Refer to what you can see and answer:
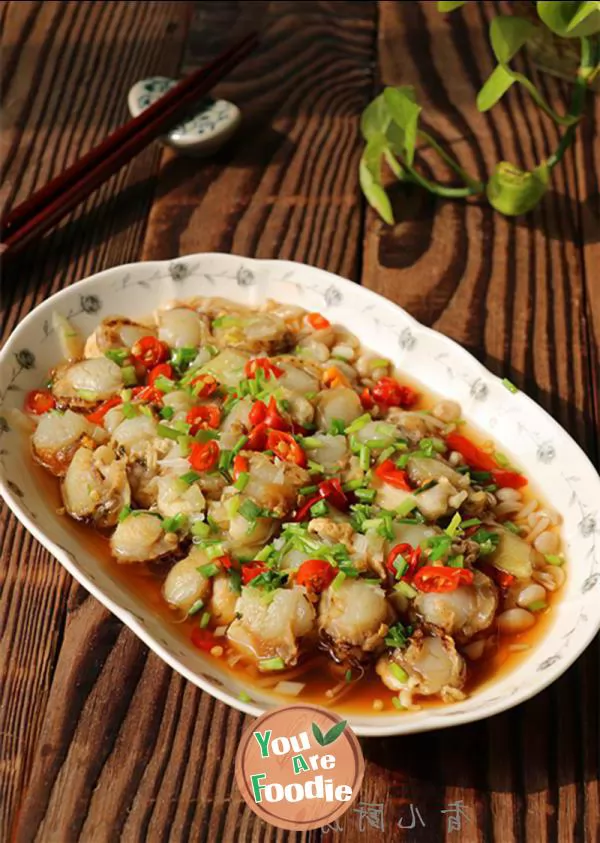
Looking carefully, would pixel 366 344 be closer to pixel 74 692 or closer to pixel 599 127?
pixel 74 692

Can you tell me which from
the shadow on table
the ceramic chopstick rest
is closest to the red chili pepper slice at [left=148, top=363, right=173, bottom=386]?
the shadow on table

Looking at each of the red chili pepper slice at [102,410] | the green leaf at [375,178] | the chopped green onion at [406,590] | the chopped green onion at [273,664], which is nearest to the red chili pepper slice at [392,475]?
the chopped green onion at [406,590]

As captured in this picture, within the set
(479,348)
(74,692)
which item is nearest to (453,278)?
(479,348)

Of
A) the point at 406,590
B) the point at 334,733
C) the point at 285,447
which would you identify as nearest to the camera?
the point at 334,733

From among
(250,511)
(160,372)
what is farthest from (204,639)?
(160,372)

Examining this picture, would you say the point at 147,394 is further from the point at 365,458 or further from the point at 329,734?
the point at 329,734

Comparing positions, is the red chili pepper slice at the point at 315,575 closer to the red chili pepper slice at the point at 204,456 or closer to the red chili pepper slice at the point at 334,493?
the red chili pepper slice at the point at 334,493

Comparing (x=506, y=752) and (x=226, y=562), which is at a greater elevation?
(x=226, y=562)
